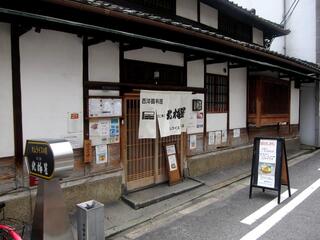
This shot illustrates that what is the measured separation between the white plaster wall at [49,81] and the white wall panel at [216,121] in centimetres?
493

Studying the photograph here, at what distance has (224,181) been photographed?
9164 millimetres

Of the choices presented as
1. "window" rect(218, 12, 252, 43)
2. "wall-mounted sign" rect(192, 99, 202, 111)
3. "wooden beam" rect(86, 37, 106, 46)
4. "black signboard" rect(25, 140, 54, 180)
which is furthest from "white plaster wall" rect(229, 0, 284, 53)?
"black signboard" rect(25, 140, 54, 180)

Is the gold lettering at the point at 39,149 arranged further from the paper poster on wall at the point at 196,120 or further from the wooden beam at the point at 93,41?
the paper poster on wall at the point at 196,120

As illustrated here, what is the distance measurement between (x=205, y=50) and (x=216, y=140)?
3847 millimetres

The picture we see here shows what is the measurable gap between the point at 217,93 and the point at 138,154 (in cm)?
410

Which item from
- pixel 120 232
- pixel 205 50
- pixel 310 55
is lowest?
pixel 120 232

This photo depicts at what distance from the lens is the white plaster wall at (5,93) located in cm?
516

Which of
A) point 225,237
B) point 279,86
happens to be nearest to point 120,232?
point 225,237

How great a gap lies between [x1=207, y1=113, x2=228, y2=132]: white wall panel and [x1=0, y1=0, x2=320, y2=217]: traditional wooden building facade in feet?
0.11

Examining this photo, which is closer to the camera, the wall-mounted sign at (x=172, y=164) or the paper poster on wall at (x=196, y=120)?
the wall-mounted sign at (x=172, y=164)

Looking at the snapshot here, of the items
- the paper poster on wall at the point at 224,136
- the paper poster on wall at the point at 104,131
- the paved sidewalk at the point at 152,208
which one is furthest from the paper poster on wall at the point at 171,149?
the paper poster on wall at the point at 224,136

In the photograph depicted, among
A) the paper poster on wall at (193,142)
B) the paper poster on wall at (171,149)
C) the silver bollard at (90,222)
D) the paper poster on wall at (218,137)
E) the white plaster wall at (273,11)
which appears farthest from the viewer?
the white plaster wall at (273,11)

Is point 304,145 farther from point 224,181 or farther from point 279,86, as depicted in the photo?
point 224,181

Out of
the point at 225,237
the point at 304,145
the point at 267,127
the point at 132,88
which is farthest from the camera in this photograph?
the point at 304,145
